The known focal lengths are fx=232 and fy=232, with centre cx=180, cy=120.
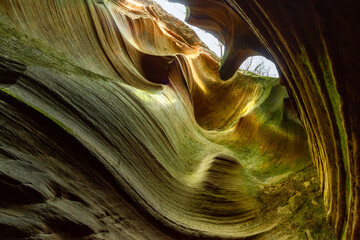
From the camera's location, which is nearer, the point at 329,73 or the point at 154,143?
the point at 329,73

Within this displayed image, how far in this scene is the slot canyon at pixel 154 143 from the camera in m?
1.74

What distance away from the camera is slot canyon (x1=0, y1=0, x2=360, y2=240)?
5.72 ft

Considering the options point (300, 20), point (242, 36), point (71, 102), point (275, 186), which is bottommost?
point (275, 186)

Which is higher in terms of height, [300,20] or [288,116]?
[288,116]

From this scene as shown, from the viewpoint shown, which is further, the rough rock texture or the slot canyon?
the slot canyon

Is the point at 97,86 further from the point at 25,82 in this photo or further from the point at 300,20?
the point at 300,20

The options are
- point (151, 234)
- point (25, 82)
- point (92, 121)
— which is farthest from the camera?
point (92, 121)

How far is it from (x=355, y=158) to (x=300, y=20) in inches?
45.0

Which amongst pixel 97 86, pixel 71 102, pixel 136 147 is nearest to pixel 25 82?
pixel 71 102

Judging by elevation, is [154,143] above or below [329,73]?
above

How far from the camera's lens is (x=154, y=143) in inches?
139

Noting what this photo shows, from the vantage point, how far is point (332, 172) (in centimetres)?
231

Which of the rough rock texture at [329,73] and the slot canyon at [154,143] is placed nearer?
the rough rock texture at [329,73]

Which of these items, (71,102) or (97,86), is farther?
(97,86)
